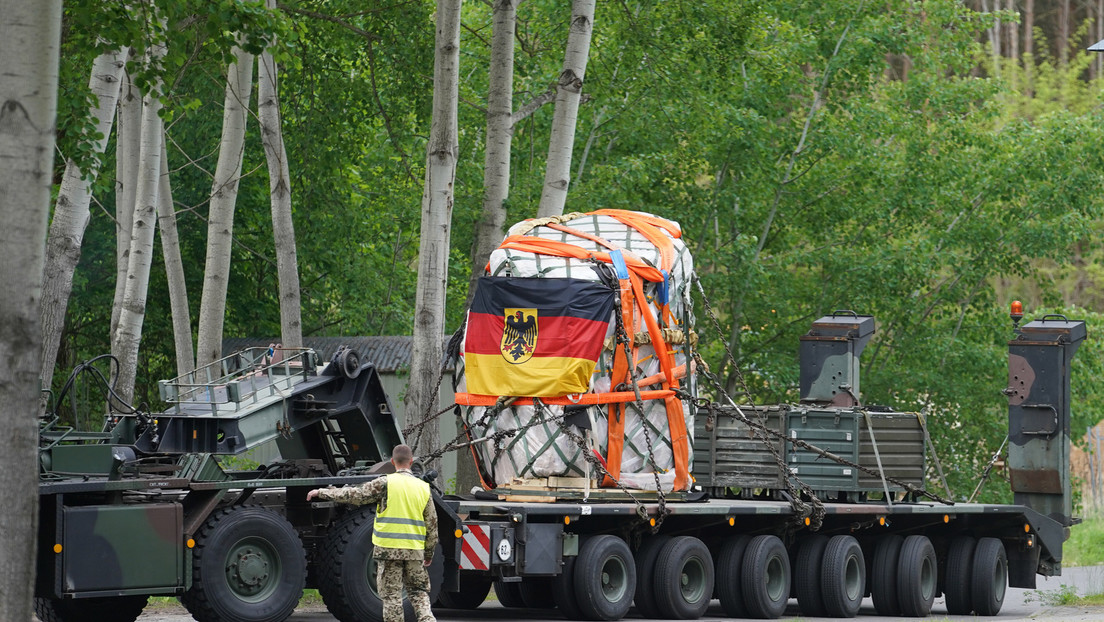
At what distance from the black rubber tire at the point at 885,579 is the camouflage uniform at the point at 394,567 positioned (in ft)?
25.2

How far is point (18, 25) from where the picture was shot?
28.4 feet

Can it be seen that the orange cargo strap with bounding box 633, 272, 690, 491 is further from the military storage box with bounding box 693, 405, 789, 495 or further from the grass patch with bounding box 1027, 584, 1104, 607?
the grass patch with bounding box 1027, 584, 1104, 607

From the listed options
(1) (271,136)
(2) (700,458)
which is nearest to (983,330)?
(2) (700,458)

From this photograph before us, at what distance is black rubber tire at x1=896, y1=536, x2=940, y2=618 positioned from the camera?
59.9ft

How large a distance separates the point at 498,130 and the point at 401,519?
6933 millimetres

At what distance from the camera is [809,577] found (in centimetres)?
1748

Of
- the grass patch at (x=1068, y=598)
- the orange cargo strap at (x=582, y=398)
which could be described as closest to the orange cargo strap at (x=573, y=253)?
A: the orange cargo strap at (x=582, y=398)

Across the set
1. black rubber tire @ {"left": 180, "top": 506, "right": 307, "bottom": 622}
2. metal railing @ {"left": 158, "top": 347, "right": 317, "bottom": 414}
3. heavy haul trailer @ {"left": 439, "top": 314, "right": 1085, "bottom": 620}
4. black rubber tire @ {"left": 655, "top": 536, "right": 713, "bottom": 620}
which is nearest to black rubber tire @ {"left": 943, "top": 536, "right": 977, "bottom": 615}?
heavy haul trailer @ {"left": 439, "top": 314, "right": 1085, "bottom": 620}

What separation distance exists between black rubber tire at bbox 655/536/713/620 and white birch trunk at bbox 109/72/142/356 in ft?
28.4

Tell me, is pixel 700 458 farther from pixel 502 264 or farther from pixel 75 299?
pixel 75 299

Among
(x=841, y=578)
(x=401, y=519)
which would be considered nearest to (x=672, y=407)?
(x=841, y=578)

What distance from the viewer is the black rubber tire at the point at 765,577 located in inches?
647

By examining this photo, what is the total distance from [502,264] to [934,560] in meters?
7.19

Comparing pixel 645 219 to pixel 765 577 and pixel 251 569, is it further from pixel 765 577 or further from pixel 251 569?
pixel 251 569
